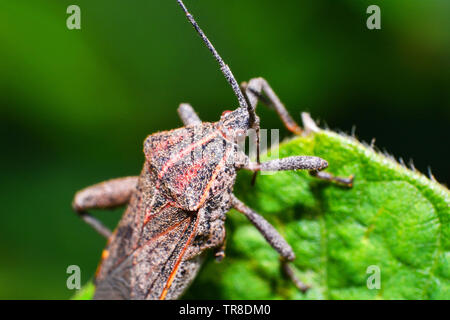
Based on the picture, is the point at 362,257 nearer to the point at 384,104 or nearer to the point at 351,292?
the point at 351,292

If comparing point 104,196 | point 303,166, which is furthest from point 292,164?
point 104,196

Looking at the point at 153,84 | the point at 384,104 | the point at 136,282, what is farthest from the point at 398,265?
the point at 153,84

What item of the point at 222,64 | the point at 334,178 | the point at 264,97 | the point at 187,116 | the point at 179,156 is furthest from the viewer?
the point at 187,116

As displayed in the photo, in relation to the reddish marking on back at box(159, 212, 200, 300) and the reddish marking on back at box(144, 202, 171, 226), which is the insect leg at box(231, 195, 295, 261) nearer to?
the reddish marking on back at box(159, 212, 200, 300)

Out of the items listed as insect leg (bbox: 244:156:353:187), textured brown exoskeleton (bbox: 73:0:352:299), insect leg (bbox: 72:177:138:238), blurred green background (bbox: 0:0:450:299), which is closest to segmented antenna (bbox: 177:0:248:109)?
textured brown exoskeleton (bbox: 73:0:352:299)

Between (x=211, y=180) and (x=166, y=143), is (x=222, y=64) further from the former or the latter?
(x=211, y=180)
